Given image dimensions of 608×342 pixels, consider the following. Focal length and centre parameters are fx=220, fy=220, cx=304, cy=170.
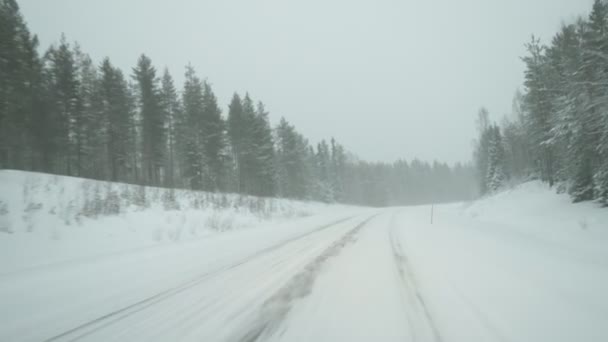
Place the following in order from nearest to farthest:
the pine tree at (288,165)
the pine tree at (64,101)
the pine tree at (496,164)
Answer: the pine tree at (64,101) < the pine tree at (496,164) < the pine tree at (288,165)

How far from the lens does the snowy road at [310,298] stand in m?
2.08

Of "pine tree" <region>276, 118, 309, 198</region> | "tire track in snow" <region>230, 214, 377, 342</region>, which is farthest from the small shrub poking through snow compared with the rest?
"pine tree" <region>276, 118, 309, 198</region>

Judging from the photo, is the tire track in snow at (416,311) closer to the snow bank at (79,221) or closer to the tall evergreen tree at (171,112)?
the snow bank at (79,221)

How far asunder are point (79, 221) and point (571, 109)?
20.2m

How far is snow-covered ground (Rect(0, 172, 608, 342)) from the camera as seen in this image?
2104 mm

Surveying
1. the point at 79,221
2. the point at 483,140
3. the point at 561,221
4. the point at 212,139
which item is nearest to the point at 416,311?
the point at 79,221

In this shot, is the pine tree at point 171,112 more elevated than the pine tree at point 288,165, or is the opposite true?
the pine tree at point 171,112

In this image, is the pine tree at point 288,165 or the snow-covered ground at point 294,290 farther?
the pine tree at point 288,165

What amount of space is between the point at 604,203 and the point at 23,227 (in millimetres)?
20310

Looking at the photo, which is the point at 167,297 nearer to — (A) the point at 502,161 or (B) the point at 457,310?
(B) the point at 457,310

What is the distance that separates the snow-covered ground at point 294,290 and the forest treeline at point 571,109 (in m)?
6.64

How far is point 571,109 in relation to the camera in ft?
34.8

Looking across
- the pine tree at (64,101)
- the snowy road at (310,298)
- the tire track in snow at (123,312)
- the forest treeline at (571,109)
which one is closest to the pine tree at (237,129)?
the pine tree at (64,101)

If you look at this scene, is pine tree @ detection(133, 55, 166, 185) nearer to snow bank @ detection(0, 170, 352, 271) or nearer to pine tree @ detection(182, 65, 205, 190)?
pine tree @ detection(182, 65, 205, 190)
